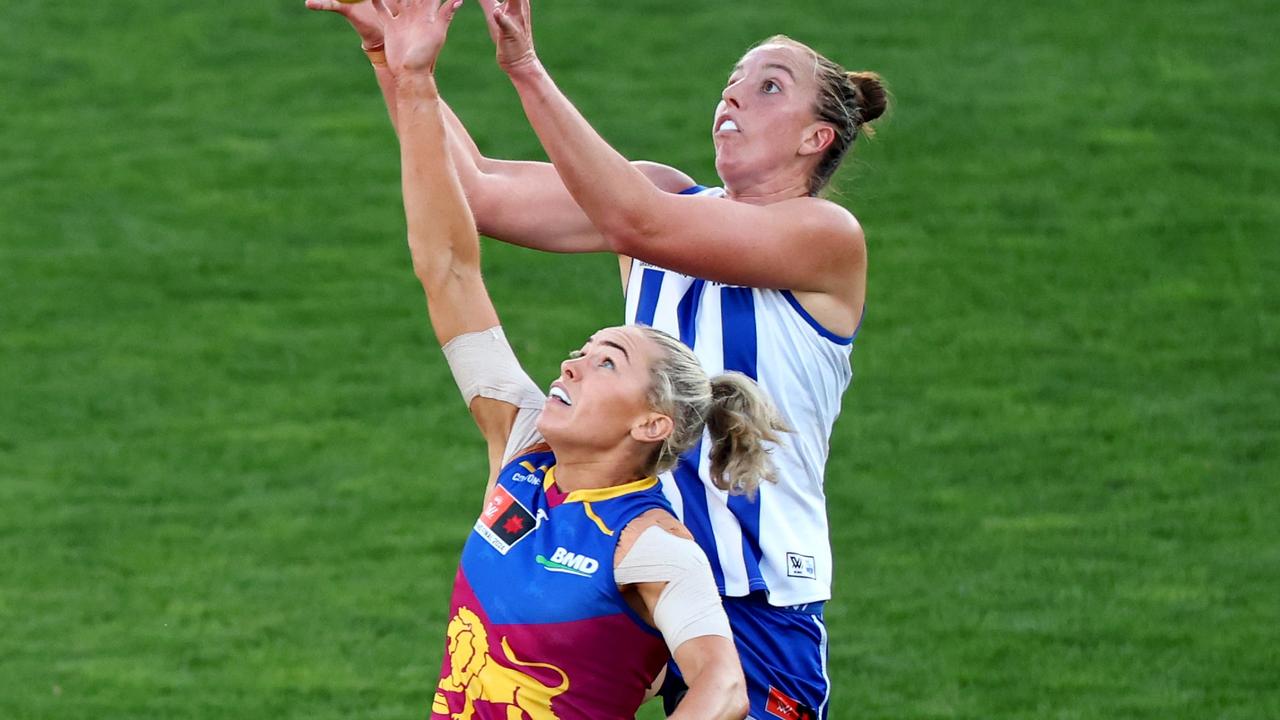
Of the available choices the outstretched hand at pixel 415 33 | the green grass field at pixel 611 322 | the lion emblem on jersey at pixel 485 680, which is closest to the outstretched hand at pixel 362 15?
the outstretched hand at pixel 415 33

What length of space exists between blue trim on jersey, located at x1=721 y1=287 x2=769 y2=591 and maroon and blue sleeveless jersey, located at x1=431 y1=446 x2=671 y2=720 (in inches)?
13.4

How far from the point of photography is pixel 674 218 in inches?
151

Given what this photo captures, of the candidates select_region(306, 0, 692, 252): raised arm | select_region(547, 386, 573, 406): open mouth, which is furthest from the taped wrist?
select_region(306, 0, 692, 252): raised arm

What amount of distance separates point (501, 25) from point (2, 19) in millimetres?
12558

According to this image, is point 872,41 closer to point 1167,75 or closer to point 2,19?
point 1167,75

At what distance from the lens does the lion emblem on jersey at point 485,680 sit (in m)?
3.58

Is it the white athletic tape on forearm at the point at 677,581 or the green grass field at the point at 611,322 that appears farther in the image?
the green grass field at the point at 611,322

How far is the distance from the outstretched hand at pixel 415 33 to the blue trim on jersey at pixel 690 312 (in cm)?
80

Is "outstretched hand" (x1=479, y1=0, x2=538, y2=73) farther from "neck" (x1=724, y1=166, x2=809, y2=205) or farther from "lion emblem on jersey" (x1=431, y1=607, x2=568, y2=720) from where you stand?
"lion emblem on jersey" (x1=431, y1=607, x2=568, y2=720)

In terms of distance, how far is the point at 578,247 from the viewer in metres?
4.52

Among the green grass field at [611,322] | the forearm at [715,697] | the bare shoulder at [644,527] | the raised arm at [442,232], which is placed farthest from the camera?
the green grass field at [611,322]

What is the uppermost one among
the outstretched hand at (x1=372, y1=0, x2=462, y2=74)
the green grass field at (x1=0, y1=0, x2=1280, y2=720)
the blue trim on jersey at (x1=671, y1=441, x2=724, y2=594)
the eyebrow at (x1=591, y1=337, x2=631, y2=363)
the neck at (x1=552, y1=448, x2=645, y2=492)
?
the outstretched hand at (x1=372, y1=0, x2=462, y2=74)

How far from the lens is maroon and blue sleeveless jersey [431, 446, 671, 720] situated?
354cm

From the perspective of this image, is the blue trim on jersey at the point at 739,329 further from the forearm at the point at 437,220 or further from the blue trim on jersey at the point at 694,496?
the forearm at the point at 437,220
